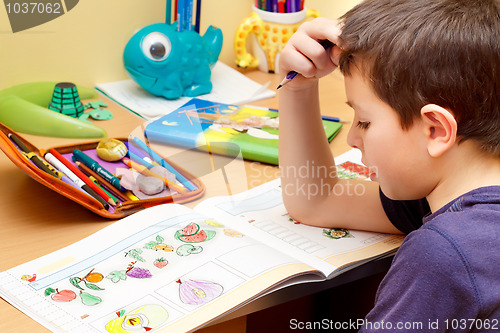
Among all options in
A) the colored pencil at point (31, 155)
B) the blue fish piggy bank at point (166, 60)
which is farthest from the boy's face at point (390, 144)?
the blue fish piggy bank at point (166, 60)

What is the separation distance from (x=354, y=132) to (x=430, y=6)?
176 mm

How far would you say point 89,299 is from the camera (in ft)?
2.17

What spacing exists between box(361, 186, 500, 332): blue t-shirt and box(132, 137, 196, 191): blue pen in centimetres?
40

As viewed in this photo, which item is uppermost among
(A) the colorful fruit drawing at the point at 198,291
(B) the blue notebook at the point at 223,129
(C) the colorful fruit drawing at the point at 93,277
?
(B) the blue notebook at the point at 223,129

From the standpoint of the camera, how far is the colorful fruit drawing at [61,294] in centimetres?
66

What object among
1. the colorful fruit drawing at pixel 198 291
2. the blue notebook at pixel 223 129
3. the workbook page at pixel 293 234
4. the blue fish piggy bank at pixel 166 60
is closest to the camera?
the colorful fruit drawing at pixel 198 291

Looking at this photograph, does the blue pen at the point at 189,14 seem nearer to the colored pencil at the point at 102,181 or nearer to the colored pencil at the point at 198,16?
the colored pencil at the point at 198,16

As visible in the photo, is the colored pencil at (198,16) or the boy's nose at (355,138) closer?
the boy's nose at (355,138)

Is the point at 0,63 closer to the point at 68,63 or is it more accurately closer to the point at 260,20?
the point at 68,63

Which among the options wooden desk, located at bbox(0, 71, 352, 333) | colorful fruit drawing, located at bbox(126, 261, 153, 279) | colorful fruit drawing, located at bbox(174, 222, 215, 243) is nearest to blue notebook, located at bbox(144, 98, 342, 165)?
wooden desk, located at bbox(0, 71, 352, 333)

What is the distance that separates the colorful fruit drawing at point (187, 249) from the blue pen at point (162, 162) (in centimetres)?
17

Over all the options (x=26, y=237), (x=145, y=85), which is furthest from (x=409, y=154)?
(x=145, y=85)

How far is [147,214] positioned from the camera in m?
0.83

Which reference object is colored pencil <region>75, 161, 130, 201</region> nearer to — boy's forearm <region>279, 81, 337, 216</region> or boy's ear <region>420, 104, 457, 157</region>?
boy's forearm <region>279, 81, 337, 216</region>
